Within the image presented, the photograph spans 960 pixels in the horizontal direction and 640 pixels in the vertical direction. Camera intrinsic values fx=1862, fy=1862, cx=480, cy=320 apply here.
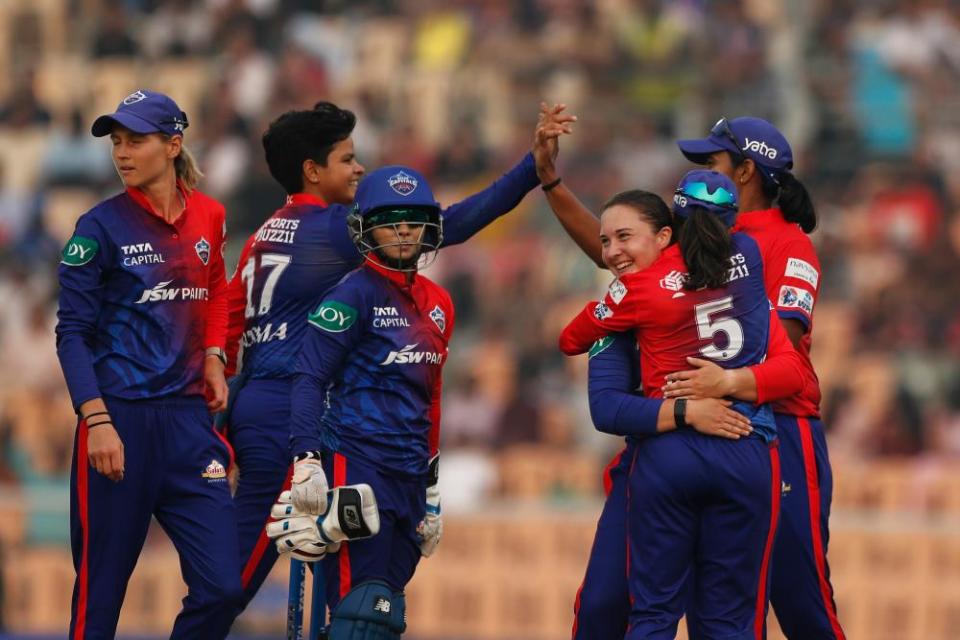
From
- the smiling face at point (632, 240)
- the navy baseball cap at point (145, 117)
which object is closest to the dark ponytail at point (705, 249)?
the smiling face at point (632, 240)

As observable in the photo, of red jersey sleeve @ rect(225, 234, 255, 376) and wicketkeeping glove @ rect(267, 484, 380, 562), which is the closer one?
wicketkeeping glove @ rect(267, 484, 380, 562)

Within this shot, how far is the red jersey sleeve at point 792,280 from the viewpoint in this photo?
6234mm

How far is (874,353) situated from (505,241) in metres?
2.97

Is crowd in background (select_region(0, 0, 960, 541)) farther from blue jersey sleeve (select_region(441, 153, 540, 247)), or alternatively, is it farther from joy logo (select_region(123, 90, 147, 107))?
joy logo (select_region(123, 90, 147, 107))

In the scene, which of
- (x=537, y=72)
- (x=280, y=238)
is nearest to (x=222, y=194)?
(x=537, y=72)

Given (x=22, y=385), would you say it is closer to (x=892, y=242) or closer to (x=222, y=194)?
(x=222, y=194)

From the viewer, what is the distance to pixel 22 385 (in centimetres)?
1327

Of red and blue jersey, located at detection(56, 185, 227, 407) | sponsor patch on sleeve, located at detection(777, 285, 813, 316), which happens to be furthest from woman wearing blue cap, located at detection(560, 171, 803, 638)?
red and blue jersey, located at detection(56, 185, 227, 407)

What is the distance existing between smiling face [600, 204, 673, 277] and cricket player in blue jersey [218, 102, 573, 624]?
624mm

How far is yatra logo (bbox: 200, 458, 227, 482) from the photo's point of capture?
598 cm

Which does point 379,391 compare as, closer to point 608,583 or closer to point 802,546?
point 608,583

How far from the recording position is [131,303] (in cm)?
590

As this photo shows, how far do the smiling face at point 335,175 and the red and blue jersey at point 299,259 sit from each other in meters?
0.07

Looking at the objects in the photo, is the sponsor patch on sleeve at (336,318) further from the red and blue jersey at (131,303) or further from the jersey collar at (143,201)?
the jersey collar at (143,201)
